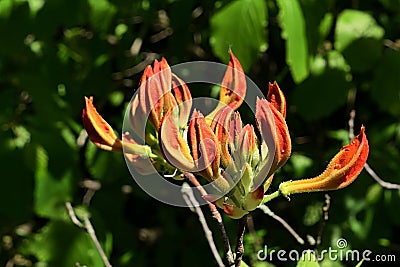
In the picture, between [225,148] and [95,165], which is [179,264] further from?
[225,148]

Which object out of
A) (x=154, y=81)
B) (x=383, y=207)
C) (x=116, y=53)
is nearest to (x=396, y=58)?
(x=383, y=207)

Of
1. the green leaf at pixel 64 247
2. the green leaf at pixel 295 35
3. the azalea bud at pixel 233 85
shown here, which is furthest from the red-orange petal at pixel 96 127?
the green leaf at pixel 64 247

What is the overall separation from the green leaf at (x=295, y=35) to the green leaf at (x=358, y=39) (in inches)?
13.1

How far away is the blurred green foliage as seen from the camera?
1.56 m

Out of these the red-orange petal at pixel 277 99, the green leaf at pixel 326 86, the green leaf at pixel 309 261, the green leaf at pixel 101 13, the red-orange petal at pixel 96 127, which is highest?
the red-orange petal at pixel 277 99

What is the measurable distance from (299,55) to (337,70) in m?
0.43

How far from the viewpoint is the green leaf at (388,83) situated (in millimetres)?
1761

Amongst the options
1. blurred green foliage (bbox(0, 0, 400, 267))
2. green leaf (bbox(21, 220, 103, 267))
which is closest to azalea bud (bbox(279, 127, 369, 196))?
blurred green foliage (bbox(0, 0, 400, 267))

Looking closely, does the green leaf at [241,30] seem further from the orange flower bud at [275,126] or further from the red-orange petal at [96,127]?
the orange flower bud at [275,126]

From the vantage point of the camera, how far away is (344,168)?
31.9 inches

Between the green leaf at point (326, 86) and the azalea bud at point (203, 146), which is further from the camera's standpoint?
the green leaf at point (326, 86)

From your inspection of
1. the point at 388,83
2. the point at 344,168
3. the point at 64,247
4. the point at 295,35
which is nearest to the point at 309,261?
the point at 344,168

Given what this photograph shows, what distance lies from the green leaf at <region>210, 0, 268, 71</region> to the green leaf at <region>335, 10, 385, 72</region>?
0.38 metres

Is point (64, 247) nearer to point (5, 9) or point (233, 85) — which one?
point (5, 9)
